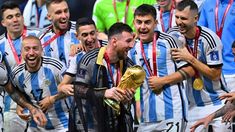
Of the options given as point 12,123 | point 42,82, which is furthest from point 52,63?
point 12,123

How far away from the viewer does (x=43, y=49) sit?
14102 mm

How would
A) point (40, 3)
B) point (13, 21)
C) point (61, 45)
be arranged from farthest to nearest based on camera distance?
1. point (40, 3)
2. point (13, 21)
3. point (61, 45)

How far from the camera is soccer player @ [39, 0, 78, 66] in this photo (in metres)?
14.0

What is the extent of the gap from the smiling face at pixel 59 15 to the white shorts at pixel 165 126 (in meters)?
1.80

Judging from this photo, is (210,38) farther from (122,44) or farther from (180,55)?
(122,44)

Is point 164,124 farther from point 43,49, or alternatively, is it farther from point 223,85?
point 43,49

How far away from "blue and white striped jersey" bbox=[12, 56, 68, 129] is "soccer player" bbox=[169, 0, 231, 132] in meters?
1.37

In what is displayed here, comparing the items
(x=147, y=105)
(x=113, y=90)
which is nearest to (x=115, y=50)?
(x=113, y=90)

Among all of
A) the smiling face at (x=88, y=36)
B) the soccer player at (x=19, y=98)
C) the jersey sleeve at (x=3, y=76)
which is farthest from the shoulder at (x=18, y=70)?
the smiling face at (x=88, y=36)

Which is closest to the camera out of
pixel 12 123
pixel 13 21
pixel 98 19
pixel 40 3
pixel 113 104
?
pixel 113 104

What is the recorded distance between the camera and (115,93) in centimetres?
1141

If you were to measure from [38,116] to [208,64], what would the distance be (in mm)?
1882

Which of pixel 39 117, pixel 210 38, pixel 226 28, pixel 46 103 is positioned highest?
pixel 226 28

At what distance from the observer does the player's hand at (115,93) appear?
1139 centimetres
